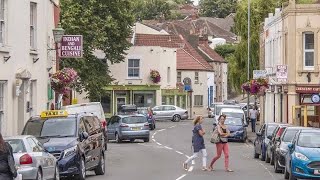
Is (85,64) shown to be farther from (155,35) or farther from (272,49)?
(155,35)

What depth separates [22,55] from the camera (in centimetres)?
3061

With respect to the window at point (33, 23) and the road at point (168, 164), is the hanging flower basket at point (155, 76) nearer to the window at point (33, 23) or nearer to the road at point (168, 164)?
the road at point (168, 164)

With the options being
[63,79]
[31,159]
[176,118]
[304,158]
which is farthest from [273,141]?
[176,118]

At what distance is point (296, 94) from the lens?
45.3 metres

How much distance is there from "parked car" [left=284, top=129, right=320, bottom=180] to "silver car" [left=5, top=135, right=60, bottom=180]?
6.49 metres

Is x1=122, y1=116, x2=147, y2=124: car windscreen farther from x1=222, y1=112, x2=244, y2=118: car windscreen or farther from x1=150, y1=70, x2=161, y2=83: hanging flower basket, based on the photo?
x1=150, y1=70, x2=161, y2=83: hanging flower basket

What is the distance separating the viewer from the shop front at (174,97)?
8038 cm

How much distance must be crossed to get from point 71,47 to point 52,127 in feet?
45.4

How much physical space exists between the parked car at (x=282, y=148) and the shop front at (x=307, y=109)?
55.6 ft

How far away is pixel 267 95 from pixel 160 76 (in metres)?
21.1

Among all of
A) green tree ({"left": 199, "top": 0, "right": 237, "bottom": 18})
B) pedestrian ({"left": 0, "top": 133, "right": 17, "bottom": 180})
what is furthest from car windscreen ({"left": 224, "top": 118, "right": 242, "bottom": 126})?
green tree ({"left": 199, "top": 0, "right": 237, "bottom": 18})

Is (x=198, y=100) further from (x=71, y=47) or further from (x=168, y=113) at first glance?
(x=71, y=47)

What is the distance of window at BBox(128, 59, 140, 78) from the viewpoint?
74.2 metres

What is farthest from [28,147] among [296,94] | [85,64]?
[85,64]
